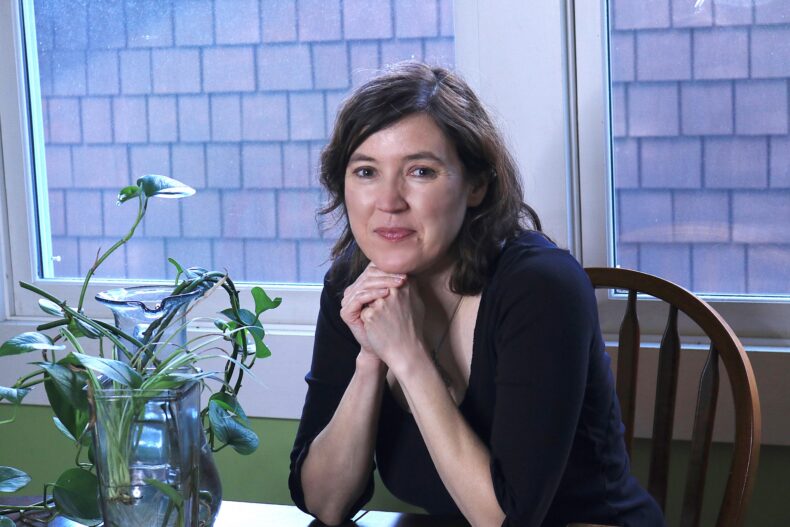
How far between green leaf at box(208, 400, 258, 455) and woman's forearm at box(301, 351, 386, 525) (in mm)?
200

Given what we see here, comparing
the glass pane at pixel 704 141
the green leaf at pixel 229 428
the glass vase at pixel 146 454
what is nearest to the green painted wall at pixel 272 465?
the glass pane at pixel 704 141

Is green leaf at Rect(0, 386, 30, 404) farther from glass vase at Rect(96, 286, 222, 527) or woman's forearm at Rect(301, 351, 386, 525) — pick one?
woman's forearm at Rect(301, 351, 386, 525)

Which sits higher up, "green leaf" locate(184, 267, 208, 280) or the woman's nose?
the woman's nose

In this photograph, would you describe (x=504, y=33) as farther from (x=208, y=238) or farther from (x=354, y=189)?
(x=208, y=238)

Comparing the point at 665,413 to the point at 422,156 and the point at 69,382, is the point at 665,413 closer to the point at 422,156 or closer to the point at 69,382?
the point at 422,156

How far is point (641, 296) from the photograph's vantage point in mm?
1906

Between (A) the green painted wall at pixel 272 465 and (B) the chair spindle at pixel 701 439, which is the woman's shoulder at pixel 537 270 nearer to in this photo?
(B) the chair spindle at pixel 701 439

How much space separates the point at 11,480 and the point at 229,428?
0.26 m

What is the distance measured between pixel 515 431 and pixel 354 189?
0.42 m

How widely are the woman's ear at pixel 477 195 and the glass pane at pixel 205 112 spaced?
1.96 ft

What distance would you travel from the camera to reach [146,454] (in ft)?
3.34

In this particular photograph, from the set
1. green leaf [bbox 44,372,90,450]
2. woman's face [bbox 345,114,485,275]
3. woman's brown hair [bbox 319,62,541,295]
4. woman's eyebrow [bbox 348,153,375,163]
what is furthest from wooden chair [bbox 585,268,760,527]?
green leaf [bbox 44,372,90,450]

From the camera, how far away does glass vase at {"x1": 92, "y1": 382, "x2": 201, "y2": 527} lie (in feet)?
3.28

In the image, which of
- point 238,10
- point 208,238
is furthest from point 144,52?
point 208,238
